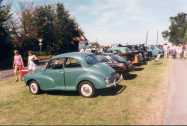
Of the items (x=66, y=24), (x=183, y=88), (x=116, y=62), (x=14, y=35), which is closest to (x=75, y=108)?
(x=183, y=88)

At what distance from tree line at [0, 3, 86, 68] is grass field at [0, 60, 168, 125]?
2726cm

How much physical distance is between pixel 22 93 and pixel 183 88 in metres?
6.96

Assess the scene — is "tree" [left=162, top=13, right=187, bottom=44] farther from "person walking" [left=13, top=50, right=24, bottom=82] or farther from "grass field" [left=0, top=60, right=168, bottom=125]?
"grass field" [left=0, top=60, right=168, bottom=125]

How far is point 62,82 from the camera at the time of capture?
14562mm

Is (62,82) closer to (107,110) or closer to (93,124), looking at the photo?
(107,110)

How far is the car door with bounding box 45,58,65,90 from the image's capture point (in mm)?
14539

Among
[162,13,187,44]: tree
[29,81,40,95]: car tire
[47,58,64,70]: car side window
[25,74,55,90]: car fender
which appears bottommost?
[29,81,40,95]: car tire

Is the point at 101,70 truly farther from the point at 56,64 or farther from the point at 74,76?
the point at 56,64

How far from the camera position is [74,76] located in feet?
46.4

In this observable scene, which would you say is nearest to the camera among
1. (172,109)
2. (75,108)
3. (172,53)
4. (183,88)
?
(172,109)

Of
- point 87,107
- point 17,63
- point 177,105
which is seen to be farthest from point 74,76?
point 17,63

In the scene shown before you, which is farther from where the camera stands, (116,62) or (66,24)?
(66,24)

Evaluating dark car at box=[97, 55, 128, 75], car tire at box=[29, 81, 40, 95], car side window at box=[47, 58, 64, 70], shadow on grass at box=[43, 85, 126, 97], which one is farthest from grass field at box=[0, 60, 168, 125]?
dark car at box=[97, 55, 128, 75]

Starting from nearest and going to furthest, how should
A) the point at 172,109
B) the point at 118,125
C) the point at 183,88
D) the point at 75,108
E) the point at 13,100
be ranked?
the point at 118,125
the point at 172,109
the point at 75,108
the point at 13,100
the point at 183,88
